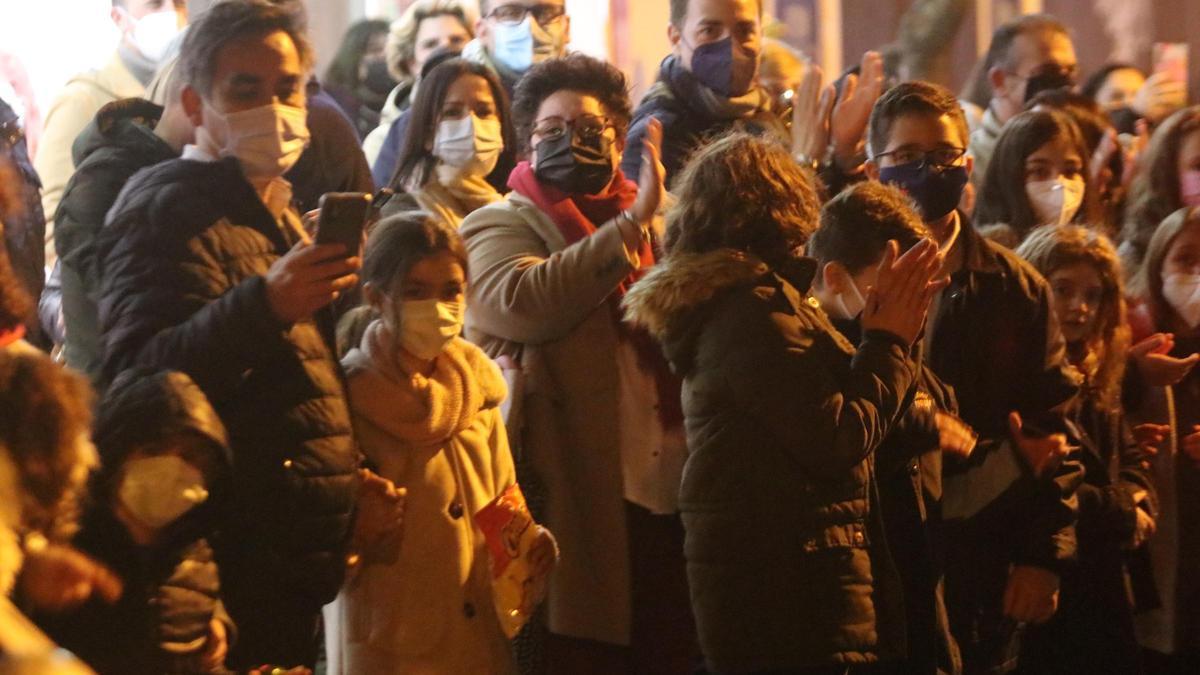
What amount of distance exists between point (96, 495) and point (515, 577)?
1.23m

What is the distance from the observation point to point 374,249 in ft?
15.8

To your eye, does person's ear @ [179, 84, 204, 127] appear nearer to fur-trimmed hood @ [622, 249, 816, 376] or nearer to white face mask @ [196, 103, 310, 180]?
white face mask @ [196, 103, 310, 180]

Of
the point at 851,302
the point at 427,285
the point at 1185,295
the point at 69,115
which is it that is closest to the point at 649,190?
the point at 851,302

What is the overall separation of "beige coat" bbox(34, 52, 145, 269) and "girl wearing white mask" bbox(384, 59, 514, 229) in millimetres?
870

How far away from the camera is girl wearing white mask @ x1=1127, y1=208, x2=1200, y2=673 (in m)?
6.27

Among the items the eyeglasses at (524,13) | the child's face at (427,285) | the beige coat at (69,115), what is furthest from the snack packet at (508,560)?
the eyeglasses at (524,13)

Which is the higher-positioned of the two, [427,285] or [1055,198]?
[427,285]

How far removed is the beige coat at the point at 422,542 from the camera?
186 inches

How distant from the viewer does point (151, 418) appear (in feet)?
13.2

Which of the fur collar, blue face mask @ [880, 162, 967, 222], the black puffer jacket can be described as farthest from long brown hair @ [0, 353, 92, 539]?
blue face mask @ [880, 162, 967, 222]

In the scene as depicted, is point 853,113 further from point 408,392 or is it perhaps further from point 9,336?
point 9,336

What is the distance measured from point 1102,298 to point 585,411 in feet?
5.58

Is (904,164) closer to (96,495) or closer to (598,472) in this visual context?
(598,472)

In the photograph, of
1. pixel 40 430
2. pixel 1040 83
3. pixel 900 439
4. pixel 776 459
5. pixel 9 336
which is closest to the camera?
pixel 40 430
